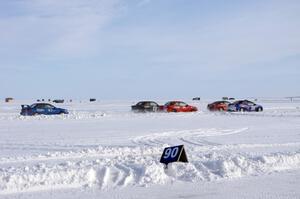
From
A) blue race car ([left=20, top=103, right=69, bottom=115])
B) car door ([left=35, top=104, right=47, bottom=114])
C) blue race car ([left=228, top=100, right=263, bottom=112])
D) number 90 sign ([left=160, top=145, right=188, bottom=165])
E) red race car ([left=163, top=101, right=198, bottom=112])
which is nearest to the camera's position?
number 90 sign ([left=160, top=145, right=188, bottom=165])

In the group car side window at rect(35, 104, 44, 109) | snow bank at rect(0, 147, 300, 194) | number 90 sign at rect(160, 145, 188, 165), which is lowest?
snow bank at rect(0, 147, 300, 194)

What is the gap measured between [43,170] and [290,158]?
20.2ft

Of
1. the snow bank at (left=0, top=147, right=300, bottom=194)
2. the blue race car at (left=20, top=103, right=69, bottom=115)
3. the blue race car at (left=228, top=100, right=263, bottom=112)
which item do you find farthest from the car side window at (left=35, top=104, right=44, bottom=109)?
the snow bank at (left=0, top=147, right=300, bottom=194)

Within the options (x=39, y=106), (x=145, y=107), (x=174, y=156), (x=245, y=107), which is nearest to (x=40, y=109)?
(x=39, y=106)

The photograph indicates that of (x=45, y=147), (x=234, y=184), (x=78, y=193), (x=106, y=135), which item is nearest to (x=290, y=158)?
(x=234, y=184)

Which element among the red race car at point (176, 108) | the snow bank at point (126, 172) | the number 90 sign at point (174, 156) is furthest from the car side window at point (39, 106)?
the number 90 sign at point (174, 156)

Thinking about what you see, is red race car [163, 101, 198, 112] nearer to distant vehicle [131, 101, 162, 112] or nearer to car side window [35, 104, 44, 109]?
distant vehicle [131, 101, 162, 112]

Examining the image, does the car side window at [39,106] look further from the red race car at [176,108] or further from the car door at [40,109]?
the red race car at [176,108]

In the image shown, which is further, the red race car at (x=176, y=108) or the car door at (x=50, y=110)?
the red race car at (x=176, y=108)

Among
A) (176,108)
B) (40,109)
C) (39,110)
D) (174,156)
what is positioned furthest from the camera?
(176,108)

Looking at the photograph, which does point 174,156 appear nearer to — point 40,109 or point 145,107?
point 40,109

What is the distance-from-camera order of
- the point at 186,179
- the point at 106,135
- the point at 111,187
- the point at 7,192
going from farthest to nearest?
the point at 106,135
the point at 186,179
the point at 111,187
the point at 7,192

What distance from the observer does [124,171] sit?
10.1 metres

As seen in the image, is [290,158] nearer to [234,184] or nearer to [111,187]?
[234,184]
